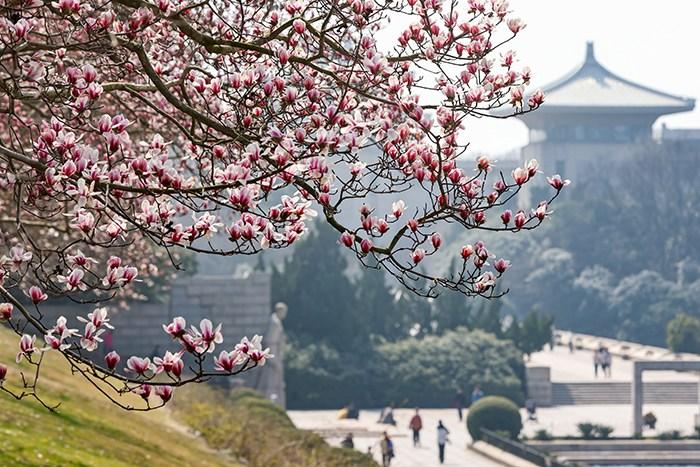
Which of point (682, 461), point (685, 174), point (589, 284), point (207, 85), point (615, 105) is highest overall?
point (615, 105)

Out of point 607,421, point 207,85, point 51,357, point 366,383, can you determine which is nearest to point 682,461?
point 607,421

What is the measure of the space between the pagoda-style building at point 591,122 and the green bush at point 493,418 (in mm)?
49952

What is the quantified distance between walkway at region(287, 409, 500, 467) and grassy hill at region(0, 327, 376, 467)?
24.5ft

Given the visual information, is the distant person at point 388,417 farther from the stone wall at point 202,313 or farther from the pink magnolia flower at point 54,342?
the pink magnolia flower at point 54,342

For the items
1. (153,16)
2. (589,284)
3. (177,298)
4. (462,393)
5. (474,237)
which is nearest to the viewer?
(153,16)

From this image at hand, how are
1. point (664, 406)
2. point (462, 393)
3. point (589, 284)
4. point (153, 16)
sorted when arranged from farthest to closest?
1. point (589, 284)
2. point (664, 406)
3. point (462, 393)
4. point (153, 16)

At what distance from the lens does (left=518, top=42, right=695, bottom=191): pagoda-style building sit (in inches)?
3307

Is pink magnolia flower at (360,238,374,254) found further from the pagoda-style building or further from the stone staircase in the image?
the pagoda-style building

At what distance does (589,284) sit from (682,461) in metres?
35.3

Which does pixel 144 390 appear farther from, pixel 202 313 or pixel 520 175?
pixel 202 313

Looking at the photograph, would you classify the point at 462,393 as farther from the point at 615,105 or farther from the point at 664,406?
the point at 615,105

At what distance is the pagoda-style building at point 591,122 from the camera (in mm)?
84000

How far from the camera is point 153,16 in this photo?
7211mm

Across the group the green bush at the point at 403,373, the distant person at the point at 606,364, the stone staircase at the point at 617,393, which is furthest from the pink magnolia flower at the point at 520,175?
the distant person at the point at 606,364
